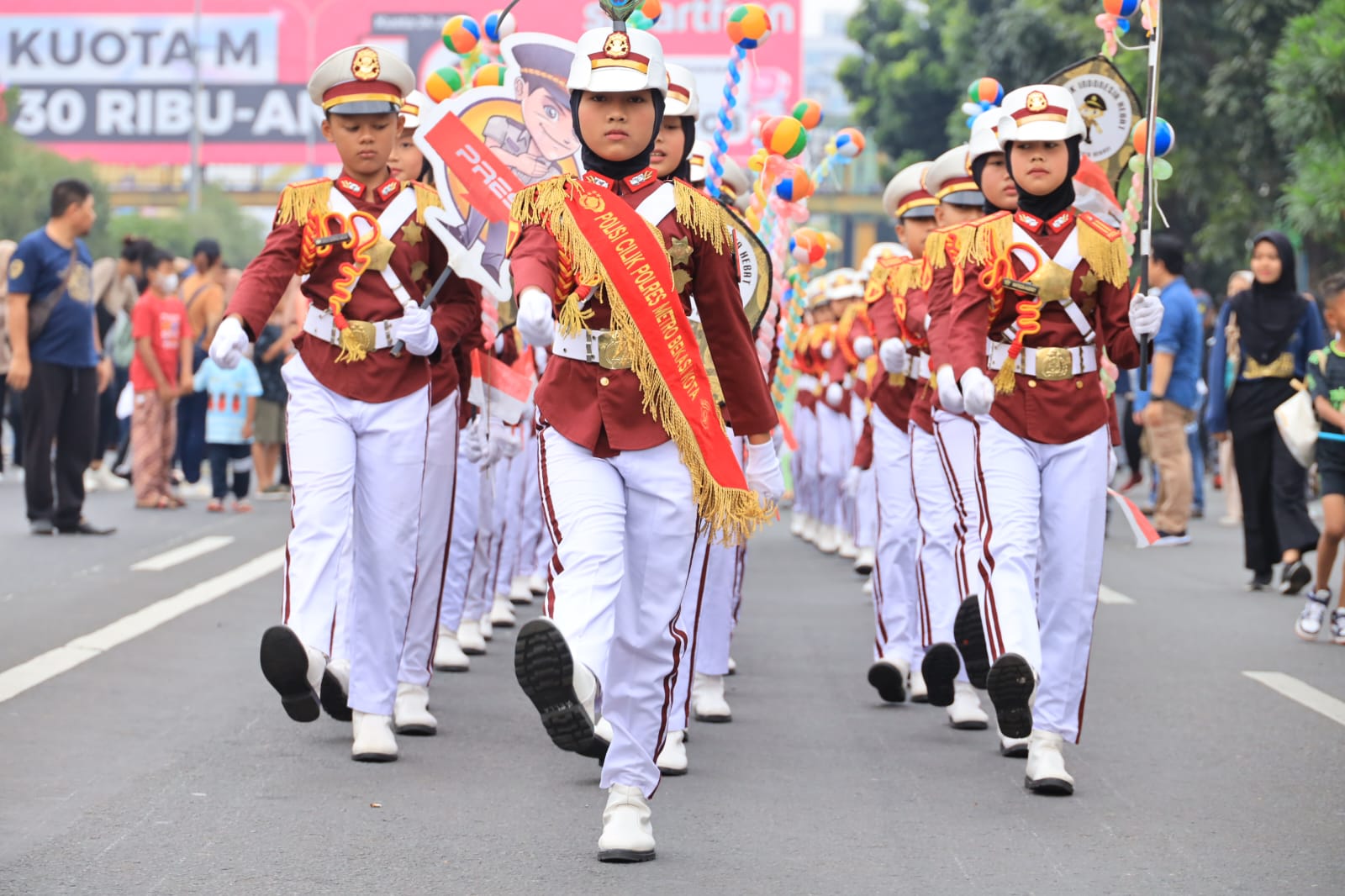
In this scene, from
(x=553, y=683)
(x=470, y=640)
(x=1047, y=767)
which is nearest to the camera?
(x=553, y=683)

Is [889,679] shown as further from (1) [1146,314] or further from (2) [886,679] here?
(1) [1146,314]

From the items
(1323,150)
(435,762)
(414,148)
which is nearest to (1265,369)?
(1323,150)

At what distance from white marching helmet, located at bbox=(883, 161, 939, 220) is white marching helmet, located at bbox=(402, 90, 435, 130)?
2296 millimetres

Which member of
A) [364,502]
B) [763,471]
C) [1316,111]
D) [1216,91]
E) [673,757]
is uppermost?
[1216,91]

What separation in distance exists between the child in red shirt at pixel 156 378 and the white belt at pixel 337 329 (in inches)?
415

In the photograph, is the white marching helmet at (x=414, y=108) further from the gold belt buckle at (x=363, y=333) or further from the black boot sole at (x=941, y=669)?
the black boot sole at (x=941, y=669)

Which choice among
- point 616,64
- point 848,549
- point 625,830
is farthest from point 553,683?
point 848,549

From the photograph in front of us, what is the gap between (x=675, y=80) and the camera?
7516mm

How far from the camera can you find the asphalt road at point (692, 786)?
5527 mm

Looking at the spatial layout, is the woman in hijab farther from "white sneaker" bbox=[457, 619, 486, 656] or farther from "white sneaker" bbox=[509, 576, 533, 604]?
"white sneaker" bbox=[457, 619, 486, 656]

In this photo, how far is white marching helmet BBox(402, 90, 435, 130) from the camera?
781 cm

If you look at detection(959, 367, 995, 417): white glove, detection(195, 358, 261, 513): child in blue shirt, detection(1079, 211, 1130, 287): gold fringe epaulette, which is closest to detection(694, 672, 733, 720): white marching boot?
detection(959, 367, 995, 417): white glove

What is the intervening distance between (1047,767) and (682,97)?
2.52 meters

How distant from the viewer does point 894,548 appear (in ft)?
29.7
